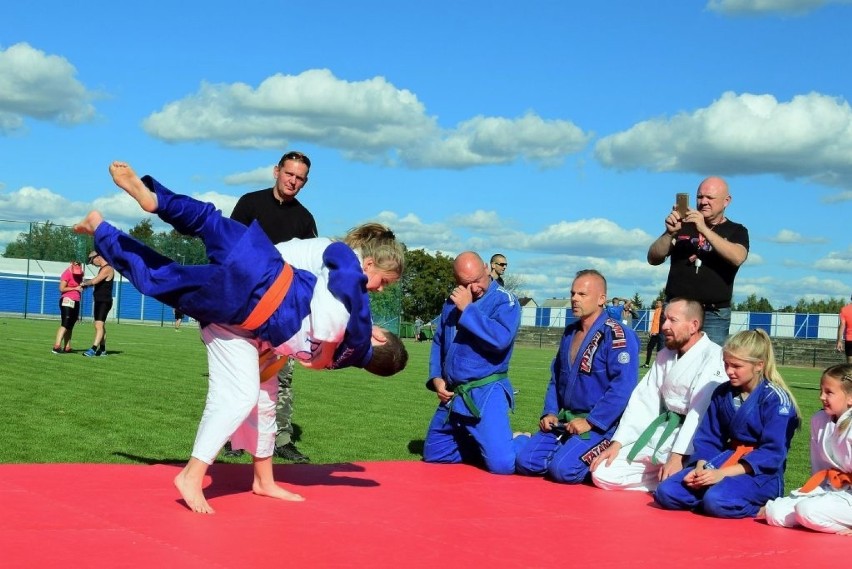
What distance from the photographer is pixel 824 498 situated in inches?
193

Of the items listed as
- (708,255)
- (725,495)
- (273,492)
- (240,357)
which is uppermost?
(708,255)

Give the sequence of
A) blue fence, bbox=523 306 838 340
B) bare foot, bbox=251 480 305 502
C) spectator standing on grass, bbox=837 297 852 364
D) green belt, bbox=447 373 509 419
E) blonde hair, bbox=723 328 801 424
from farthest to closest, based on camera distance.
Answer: blue fence, bbox=523 306 838 340
spectator standing on grass, bbox=837 297 852 364
green belt, bbox=447 373 509 419
blonde hair, bbox=723 328 801 424
bare foot, bbox=251 480 305 502

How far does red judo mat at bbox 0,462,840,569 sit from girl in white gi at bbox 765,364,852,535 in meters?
0.10

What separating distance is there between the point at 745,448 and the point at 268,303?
9.10 ft

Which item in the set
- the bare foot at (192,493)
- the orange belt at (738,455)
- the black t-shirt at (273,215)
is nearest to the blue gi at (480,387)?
the black t-shirt at (273,215)

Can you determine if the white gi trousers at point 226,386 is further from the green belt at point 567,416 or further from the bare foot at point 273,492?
the green belt at point 567,416

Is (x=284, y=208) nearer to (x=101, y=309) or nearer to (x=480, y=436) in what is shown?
(x=480, y=436)

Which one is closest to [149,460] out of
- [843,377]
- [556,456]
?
[556,456]

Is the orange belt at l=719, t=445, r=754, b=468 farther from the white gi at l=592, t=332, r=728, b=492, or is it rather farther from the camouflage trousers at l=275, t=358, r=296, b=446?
the camouflage trousers at l=275, t=358, r=296, b=446

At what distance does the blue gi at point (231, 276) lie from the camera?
15.0 feet

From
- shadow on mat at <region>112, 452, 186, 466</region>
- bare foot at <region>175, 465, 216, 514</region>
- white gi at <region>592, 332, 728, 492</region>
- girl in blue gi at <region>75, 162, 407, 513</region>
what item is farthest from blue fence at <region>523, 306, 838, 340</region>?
bare foot at <region>175, 465, 216, 514</region>

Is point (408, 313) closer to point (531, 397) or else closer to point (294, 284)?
point (531, 397)

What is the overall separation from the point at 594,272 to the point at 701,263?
2.35ft

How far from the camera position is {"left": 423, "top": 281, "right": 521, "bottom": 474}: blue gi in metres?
6.68
